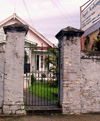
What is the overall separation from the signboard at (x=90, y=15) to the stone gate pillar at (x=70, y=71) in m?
4.19

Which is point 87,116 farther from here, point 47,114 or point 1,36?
point 1,36

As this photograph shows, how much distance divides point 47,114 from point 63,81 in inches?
50.1

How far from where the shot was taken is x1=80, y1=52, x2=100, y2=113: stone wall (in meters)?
6.09

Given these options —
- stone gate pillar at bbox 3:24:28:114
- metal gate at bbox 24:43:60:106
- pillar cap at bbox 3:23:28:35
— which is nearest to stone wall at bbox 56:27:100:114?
metal gate at bbox 24:43:60:106

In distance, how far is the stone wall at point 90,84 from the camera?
609cm

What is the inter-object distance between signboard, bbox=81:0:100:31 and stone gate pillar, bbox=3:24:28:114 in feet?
17.6

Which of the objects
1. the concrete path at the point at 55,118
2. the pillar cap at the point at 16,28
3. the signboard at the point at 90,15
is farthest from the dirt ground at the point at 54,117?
the signboard at the point at 90,15

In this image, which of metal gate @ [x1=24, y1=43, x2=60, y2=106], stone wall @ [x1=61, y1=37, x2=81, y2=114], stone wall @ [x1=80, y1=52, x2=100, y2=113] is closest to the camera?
stone wall @ [x1=61, y1=37, x2=81, y2=114]

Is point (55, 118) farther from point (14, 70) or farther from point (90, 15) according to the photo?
point (90, 15)

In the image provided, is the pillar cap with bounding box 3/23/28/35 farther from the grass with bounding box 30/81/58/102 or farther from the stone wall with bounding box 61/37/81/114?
the grass with bounding box 30/81/58/102

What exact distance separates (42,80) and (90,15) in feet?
17.8

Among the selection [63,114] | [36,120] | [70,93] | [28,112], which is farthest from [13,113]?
[70,93]

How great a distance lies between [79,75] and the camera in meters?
6.01

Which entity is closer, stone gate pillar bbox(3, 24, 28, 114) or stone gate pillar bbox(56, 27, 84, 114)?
stone gate pillar bbox(3, 24, 28, 114)
